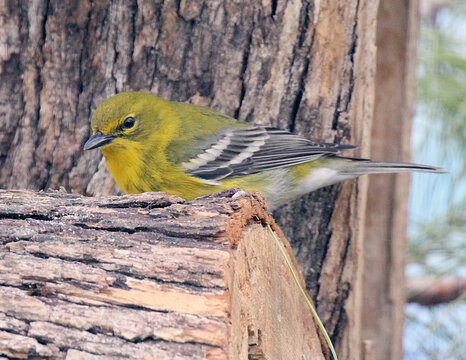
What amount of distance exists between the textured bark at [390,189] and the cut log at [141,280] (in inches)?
75.3

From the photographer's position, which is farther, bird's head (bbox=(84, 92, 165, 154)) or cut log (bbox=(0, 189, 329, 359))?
bird's head (bbox=(84, 92, 165, 154))

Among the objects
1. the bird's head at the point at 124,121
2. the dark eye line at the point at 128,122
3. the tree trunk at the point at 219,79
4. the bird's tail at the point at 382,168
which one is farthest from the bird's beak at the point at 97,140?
the bird's tail at the point at 382,168

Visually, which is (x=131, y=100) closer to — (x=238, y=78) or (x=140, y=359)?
(x=238, y=78)

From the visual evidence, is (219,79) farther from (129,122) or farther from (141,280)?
(141,280)

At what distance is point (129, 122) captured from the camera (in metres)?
4.06

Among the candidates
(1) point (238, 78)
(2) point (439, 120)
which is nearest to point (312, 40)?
(1) point (238, 78)

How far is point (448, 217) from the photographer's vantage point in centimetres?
483

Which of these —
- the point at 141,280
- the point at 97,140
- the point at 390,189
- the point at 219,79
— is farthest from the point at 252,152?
the point at 141,280

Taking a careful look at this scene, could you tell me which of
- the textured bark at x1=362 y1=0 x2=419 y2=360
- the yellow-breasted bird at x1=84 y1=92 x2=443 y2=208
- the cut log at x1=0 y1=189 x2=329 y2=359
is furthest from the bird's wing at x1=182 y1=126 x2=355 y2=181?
the cut log at x1=0 y1=189 x2=329 y2=359

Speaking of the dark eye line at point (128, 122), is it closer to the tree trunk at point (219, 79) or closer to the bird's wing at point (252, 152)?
the tree trunk at point (219, 79)

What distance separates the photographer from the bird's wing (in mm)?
3938

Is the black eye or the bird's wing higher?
the black eye

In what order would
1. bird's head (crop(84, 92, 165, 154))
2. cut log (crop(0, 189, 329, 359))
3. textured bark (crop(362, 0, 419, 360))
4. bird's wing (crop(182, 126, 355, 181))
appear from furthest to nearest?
1. textured bark (crop(362, 0, 419, 360))
2. bird's wing (crop(182, 126, 355, 181))
3. bird's head (crop(84, 92, 165, 154))
4. cut log (crop(0, 189, 329, 359))

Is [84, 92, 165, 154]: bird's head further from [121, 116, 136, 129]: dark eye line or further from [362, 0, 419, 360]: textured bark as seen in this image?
[362, 0, 419, 360]: textured bark
